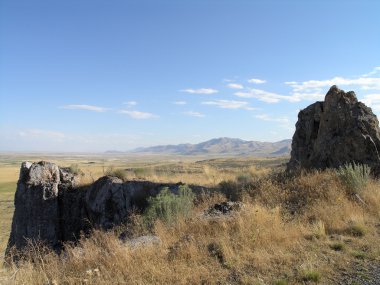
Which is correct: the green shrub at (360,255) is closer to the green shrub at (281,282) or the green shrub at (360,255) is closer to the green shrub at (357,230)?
the green shrub at (357,230)

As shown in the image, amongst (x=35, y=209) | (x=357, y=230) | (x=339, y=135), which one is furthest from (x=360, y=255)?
(x=35, y=209)

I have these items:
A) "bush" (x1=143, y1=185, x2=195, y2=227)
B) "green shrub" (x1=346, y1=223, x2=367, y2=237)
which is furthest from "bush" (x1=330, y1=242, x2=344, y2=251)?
"bush" (x1=143, y1=185, x2=195, y2=227)

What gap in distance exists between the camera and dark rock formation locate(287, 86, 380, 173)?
12750 mm

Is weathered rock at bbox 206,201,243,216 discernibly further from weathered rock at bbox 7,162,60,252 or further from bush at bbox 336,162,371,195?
weathered rock at bbox 7,162,60,252

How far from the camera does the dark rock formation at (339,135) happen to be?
12.8m

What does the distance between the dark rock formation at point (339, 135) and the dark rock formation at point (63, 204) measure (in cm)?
511

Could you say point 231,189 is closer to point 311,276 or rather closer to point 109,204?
point 109,204

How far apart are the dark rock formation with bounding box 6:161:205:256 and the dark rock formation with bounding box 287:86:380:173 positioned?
16.8 feet

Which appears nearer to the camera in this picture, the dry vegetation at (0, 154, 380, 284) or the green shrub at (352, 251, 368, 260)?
the dry vegetation at (0, 154, 380, 284)

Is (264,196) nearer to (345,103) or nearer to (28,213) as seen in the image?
(345,103)

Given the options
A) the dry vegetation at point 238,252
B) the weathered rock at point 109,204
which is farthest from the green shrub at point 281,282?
the weathered rock at point 109,204

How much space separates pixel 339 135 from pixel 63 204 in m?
11.1

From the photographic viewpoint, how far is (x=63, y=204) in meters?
14.3

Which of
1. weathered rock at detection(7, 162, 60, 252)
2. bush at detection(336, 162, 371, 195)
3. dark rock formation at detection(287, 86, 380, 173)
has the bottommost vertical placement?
weathered rock at detection(7, 162, 60, 252)
